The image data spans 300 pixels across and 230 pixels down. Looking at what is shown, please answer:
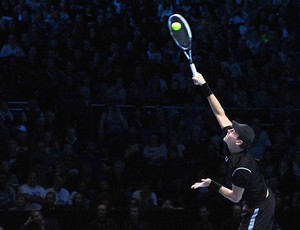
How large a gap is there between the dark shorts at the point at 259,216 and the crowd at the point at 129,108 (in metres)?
5.22

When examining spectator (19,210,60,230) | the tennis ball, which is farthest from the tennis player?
spectator (19,210,60,230)

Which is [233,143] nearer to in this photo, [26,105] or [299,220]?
[299,220]

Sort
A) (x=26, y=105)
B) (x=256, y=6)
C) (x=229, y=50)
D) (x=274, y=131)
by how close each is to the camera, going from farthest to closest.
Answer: (x=256, y=6) < (x=229, y=50) < (x=274, y=131) < (x=26, y=105)

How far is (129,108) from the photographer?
15945 mm

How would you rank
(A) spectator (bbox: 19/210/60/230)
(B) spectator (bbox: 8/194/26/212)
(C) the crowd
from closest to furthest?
(A) spectator (bbox: 19/210/60/230), (B) spectator (bbox: 8/194/26/212), (C) the crowd

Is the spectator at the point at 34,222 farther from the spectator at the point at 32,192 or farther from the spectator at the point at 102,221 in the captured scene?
the spectator at the point at 102,221

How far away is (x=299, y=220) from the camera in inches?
535

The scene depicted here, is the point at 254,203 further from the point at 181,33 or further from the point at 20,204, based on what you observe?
the point at 20,204

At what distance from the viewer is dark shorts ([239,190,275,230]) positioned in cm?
762

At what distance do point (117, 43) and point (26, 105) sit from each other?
308 cm

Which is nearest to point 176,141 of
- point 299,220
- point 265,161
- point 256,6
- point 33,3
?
point 265,161

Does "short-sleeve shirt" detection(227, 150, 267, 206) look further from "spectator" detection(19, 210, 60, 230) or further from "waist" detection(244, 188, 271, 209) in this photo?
"spectator" detection(19, 210, 60, 230)

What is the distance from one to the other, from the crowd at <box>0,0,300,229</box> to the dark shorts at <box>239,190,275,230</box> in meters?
5.22

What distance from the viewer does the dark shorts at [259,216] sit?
Answer: 25.0ft
